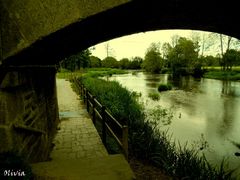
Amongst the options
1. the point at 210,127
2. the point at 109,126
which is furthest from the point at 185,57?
the point at 109,126

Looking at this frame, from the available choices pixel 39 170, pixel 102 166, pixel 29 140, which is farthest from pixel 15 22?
pixel 102 166

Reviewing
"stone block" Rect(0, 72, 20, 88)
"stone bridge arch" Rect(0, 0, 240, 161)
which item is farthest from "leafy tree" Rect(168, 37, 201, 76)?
"stone block" Rect(0, 72, 20, 88)

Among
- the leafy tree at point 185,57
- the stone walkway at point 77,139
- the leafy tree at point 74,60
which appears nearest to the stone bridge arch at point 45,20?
the stone walkway at point 77,139

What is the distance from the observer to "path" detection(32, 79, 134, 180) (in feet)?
10.3

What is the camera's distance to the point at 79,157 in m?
4.99

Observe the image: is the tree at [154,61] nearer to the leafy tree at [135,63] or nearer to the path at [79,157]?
the leafy tree at [135,63]

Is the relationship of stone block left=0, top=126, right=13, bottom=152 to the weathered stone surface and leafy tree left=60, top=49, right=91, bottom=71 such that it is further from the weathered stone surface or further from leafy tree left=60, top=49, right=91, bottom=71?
leafy tree left=60, top=49, right=91, bottom=71

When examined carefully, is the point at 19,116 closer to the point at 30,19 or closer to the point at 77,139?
the point at 30,19

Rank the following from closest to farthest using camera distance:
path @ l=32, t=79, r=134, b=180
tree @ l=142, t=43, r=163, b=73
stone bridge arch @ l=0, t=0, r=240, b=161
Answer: stone bridge arch @ l=0, t=0, r=240, b=161 → path @ l=32, t=79, r=134, b=180 → tree @ l=142, t=43, r=163, b=73

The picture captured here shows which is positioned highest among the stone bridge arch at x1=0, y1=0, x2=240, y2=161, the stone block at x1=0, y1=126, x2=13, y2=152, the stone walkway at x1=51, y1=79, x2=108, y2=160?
the stone bridge arch at x1=0, y1=0, x2=240, y2=161

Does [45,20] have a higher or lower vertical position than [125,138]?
higher

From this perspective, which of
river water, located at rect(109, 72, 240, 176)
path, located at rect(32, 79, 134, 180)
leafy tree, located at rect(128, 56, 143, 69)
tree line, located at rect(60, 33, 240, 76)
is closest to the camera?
path, located at rect(32, 79, 134, 180)

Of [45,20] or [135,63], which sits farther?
[135,63]

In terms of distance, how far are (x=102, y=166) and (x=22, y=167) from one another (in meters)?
1.45
